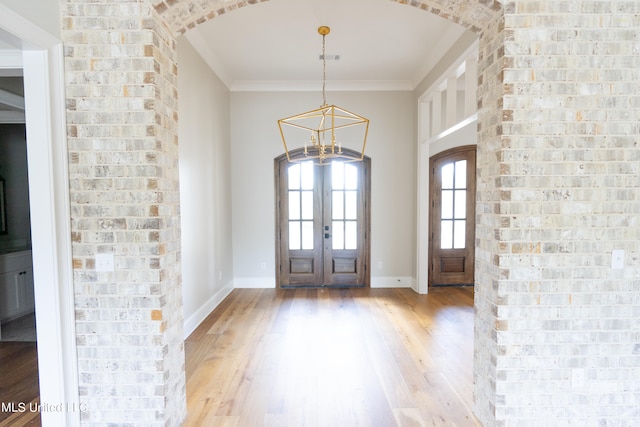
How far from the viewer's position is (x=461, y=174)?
18.0 ft

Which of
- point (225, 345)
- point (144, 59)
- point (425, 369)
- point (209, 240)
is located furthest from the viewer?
point (209, 240)

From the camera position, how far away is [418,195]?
16.7ft

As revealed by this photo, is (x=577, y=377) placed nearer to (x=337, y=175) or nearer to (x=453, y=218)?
(x=453, y=218)

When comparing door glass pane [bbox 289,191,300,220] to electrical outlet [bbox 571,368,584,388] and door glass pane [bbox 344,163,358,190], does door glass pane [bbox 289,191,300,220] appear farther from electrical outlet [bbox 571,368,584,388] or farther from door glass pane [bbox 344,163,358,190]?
electrical outlet [bbox 571,368,584,388]

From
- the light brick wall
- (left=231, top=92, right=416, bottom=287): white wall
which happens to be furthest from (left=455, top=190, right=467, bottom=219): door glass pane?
the light brick wall

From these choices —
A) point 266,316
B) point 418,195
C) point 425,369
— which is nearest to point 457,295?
point 418,195

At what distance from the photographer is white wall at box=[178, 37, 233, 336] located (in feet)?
11.5

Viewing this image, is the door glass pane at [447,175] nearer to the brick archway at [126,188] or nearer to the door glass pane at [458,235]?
the door glass pane at [458,235]

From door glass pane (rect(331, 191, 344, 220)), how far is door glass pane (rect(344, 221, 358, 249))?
0.20 m

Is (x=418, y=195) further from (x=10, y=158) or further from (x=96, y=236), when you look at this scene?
(x=10, y=158)

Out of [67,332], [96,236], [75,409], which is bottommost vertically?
[75,409]

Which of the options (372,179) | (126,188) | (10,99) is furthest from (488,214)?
(10,99)

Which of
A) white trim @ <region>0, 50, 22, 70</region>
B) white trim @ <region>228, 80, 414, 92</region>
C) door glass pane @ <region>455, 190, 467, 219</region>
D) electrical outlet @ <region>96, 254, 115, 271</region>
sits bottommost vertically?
electrical outlet @ <region>96, 254, 115, 271</region>

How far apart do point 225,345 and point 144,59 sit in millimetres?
2734
